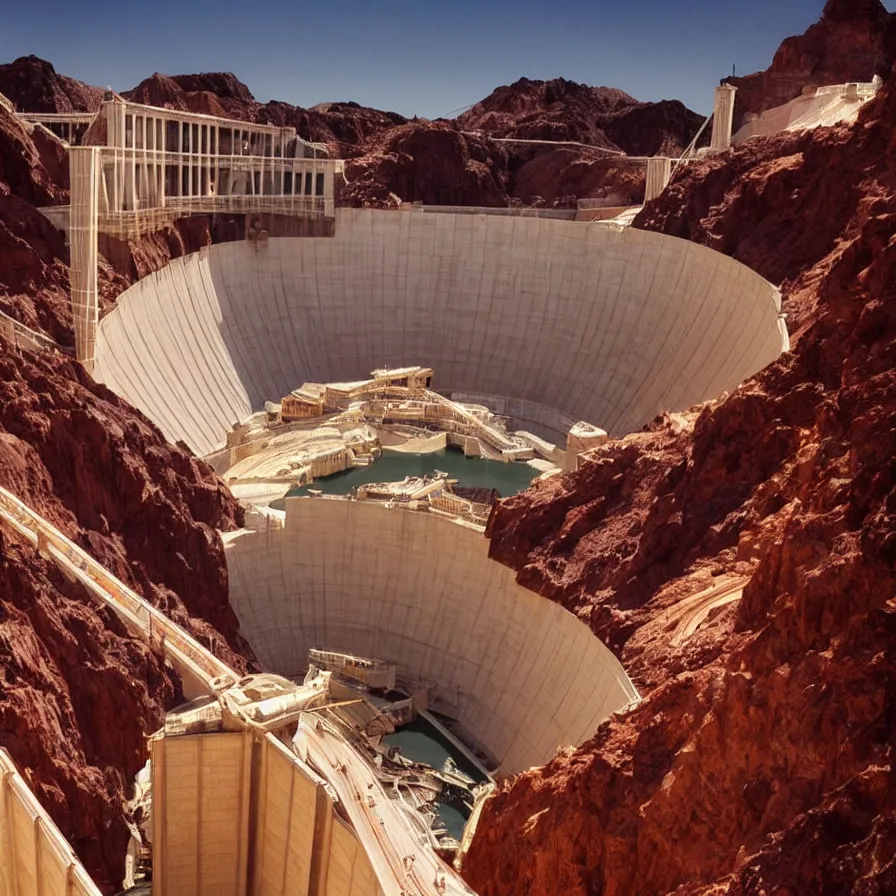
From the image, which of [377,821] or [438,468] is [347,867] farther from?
[438,468]

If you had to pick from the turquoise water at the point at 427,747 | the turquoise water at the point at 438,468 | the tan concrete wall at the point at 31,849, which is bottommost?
the turquoise water at the point at 427,747

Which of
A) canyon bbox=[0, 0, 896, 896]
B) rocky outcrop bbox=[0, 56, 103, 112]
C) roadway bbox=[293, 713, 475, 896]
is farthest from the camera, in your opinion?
rocky outcrop bbox=[0, 56, 103, 112]

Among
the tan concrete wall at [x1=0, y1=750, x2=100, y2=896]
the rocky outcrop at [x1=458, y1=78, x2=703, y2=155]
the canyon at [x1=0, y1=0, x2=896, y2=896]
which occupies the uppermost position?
the rocky outcrop at [x1=458, y1=78, x2=703, y2=155]

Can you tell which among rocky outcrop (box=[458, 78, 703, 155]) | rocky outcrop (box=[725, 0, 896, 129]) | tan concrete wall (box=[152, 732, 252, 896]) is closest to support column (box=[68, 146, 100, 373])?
tan concrete wall (box=[152, 732, 252, 896])

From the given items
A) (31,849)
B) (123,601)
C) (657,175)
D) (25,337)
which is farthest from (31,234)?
(31,849)

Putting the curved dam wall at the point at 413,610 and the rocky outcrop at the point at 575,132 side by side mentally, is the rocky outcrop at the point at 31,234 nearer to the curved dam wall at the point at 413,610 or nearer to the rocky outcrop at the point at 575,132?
the curved dam wall at the point at 413,610

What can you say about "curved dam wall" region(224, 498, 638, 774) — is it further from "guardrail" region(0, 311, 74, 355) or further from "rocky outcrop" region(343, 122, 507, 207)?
"rocky outcrop" region(343, 122, 507, 207)

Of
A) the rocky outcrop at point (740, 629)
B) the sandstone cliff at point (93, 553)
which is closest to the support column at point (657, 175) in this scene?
the sandstone cliff at point (93, 553)
